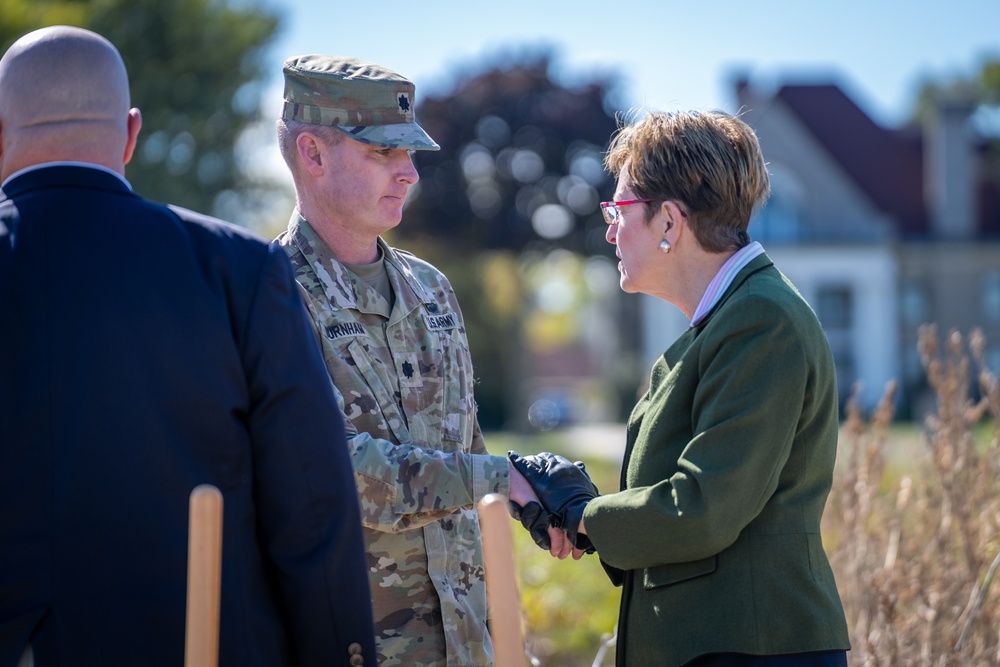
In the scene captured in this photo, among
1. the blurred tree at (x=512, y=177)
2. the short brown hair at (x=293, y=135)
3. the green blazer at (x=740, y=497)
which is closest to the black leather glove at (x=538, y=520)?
the green blazer at (x=740, y=497)

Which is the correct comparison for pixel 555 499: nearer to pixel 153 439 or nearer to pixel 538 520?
pixel 538 520

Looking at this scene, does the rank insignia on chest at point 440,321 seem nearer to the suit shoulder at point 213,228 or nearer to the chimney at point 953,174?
the suit shoulder at point 213,228

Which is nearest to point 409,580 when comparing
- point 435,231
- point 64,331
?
point 64,331

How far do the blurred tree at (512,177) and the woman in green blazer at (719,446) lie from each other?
32.0 meters

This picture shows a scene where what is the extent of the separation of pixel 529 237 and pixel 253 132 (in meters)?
14.3

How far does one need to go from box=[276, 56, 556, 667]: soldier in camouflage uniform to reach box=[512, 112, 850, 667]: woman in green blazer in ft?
1.30

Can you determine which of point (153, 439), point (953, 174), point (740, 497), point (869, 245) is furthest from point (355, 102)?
point (953, 174)

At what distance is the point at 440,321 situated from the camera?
3.26 metres

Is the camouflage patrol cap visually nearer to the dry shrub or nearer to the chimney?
the dry shrub

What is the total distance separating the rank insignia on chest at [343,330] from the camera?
2.95 meters

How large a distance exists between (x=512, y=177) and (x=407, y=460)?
3330 cm

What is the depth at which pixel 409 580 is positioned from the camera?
2.96 meters

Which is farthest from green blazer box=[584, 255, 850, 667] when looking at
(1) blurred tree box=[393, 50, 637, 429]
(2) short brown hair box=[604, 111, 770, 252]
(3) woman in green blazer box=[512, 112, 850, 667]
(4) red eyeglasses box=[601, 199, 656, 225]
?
(1) blurred tree box=[393, 50, 637, 429]

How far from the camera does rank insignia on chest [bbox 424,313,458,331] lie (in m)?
3.20
